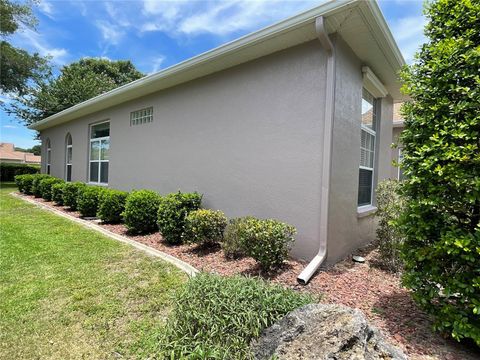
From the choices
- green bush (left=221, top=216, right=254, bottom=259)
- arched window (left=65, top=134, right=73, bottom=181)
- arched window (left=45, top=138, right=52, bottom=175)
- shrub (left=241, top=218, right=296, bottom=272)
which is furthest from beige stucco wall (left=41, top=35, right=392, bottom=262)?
arched window (left=45, top=138, right=52, bottom=175)

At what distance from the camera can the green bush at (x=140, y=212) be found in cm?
620

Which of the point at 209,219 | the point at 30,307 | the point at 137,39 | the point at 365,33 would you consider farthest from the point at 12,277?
the point at 137,39

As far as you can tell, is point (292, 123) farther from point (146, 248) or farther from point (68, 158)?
point (68, 158)

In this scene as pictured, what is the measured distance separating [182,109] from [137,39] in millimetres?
3675

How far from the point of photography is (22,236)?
5918mm

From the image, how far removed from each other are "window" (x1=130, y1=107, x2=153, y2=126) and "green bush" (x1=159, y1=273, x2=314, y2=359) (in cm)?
647

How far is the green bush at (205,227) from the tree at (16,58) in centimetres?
1926

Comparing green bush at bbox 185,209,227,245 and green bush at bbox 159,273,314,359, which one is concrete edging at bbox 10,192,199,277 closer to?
green bush at bbox 185,209,227,245

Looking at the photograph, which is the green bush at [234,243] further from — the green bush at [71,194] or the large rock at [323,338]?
the green bush at [71,194]

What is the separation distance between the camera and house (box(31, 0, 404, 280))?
14.1ft

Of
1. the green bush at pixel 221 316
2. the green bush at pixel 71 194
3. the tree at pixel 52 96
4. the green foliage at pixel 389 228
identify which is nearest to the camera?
the green bush at pixel 221 316

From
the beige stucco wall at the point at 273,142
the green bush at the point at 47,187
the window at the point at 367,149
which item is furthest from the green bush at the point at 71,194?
the window at the point at 367,149

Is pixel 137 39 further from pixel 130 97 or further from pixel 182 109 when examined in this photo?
pixel 182 109

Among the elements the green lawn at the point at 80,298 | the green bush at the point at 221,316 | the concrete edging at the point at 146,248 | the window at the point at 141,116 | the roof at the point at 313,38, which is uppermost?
the roof at the point at 313,38
